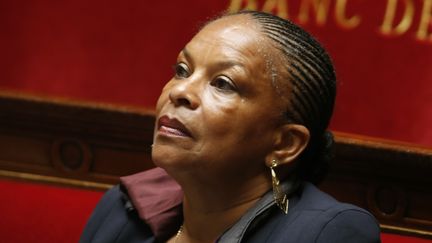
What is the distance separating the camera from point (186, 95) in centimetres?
85

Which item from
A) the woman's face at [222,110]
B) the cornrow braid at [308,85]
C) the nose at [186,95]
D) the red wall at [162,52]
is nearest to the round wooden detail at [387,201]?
the red wall at [162,52]

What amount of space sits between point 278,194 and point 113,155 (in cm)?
54

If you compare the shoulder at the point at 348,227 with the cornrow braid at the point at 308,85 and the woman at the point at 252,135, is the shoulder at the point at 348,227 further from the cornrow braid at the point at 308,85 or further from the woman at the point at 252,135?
the cornrow braid at the point at 308,85

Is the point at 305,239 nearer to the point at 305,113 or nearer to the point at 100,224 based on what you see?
the point at 305,113

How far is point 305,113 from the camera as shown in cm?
Answer: 91

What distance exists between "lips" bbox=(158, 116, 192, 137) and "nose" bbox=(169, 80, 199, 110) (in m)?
0.02

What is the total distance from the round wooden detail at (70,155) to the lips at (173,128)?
53cm

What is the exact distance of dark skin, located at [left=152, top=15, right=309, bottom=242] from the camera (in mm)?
844

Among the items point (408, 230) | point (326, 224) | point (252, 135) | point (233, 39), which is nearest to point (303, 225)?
point (326, 224)

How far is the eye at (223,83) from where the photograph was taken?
2.83ft

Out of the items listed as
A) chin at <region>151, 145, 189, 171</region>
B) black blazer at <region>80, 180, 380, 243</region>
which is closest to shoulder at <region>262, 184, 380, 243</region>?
black blazer at <region>80, 180, 380, 243</region>

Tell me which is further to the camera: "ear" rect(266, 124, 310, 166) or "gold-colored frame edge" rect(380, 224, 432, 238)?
"gold-colored frame edge" rect(380, 224, 432, 238)

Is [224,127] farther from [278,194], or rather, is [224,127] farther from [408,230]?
[408,230]

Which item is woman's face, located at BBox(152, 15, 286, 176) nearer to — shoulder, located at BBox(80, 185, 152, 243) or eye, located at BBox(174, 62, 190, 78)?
eye, located at BBox(174, 62, 190, 78)
